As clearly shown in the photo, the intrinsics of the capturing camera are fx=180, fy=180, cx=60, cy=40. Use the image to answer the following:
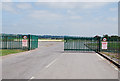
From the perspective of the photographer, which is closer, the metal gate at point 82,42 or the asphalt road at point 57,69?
the asphalt road at point 57,69

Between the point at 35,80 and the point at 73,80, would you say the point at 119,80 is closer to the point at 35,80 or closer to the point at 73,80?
the point at 73,80

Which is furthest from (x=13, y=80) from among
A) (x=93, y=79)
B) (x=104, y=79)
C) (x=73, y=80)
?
(x=104, y=79)

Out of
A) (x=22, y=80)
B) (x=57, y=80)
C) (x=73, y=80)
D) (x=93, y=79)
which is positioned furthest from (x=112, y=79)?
(x=22, y=80)

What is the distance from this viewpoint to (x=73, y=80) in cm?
770

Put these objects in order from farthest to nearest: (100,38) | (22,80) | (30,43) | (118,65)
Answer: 1. (30,43)
2. (100,38)
3. (118,65)
4. (22,80)

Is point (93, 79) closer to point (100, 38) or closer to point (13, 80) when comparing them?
point (13, 80)

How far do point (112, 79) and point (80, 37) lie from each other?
18.2 m

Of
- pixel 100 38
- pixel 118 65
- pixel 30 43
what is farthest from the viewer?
pixel 30 43

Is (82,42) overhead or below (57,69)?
overhead

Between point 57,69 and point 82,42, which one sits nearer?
point 57,69

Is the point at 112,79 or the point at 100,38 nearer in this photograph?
the point at 112,79

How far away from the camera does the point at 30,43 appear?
2783cm

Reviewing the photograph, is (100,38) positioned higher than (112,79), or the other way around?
(100,38)

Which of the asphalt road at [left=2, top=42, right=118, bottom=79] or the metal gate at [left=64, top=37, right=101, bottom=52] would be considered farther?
the metal gate at [left=64, top=37, right=101, bottom=52]
